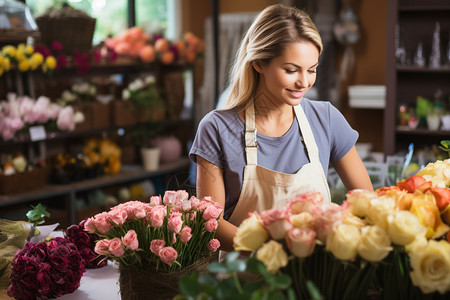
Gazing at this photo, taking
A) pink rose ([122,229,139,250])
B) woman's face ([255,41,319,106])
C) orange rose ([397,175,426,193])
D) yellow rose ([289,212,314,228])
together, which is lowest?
pink rose ([122,229,139,250])

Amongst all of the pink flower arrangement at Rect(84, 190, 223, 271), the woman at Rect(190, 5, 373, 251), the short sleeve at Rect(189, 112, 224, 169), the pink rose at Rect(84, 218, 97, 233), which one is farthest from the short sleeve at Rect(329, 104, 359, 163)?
the pink rose at Rect(84, 218, 97, 233)

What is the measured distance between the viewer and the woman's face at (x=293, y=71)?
5.79ft

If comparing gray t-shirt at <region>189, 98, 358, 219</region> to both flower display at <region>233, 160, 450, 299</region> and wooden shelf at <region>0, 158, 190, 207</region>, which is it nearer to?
flower display at <region>233, 160, 450, 299</region>

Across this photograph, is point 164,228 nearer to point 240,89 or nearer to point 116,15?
point 240,89

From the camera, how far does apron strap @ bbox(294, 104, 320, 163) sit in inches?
76.3

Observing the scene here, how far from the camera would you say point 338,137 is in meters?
1.97

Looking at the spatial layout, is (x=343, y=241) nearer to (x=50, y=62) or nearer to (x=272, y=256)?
(x=272, y=256)

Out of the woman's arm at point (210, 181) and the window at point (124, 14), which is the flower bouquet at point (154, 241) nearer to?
the woman's arm at point (210, 181)

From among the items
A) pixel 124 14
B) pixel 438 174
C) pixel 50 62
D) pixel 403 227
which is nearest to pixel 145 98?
pixel 50 62

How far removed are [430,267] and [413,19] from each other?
4014mm

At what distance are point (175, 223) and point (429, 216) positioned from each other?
0.52 metres

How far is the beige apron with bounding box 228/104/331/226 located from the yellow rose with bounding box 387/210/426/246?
32.4 inches

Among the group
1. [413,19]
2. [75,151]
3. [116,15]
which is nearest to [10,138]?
[75,151]

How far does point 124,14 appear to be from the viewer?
566 cm
